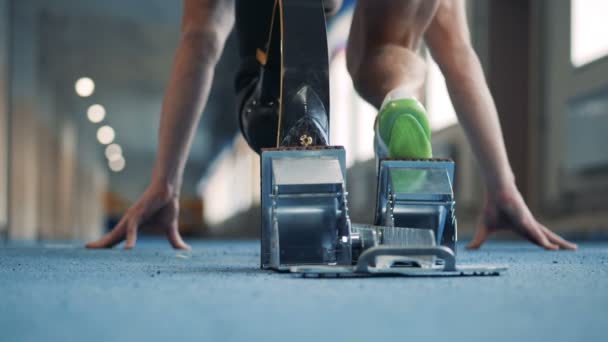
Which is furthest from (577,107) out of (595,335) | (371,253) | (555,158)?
(595,335)

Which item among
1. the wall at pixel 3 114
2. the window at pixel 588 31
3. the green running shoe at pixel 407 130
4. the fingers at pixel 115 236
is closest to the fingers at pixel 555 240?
the green running shoe at pixel 407 130

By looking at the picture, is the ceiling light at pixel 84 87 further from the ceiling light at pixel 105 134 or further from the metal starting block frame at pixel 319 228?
the metal starting block frame at pixel 319 228

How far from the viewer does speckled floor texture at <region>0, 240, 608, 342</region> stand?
459 mm

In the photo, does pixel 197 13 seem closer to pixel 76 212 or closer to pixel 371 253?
pixel 371 253

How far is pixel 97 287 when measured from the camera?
2.37ft

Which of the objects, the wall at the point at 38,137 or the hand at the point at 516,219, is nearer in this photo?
the hand at the point at 516,219

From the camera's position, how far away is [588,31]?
4516 mm

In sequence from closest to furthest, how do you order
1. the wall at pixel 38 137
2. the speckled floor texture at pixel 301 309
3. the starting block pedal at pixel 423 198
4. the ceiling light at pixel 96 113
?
the speckled floor texture at pixel 301 309 < the starting block pedal at pixel 423 198 < the wall at pixel 38 137 < the ceiling light at pixel 96 113

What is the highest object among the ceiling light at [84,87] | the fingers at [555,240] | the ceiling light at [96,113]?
the ceiling light at [84,87]

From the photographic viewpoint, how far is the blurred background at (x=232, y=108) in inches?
178

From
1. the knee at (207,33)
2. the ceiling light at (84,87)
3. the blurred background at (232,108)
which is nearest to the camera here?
the knee at (207,33)

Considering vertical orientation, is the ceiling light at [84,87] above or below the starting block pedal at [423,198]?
above

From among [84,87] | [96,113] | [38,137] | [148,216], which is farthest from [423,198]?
[96,113]

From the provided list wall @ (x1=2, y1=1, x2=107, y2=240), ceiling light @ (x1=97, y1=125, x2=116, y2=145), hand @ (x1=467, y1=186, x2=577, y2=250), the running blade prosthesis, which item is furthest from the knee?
ceiling light @ (x1=97, y1=125, x2=116, y2=145)
